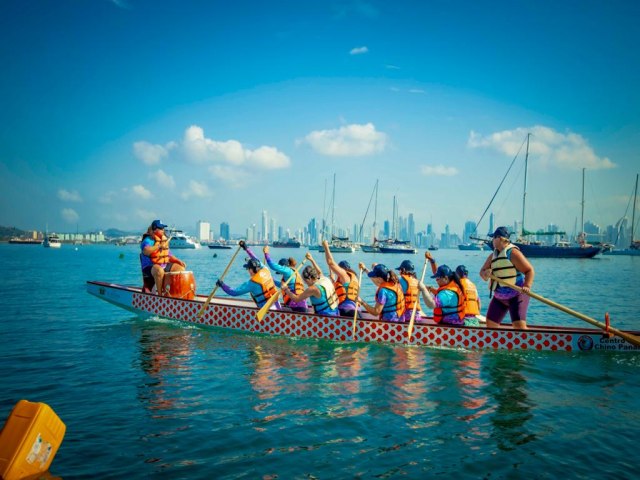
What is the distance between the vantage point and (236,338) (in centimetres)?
1235

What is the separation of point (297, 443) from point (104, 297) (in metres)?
12.1

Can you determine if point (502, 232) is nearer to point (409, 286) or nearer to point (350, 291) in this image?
point (409, 286)

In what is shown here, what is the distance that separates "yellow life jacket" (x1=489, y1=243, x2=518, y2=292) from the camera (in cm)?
939

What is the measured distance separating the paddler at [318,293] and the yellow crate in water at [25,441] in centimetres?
669

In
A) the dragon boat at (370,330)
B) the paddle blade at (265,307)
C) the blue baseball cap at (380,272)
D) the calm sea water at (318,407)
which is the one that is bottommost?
the calm sea water at (318,407)

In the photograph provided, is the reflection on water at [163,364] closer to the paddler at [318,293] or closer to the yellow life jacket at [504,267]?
the paddler at [318,293]

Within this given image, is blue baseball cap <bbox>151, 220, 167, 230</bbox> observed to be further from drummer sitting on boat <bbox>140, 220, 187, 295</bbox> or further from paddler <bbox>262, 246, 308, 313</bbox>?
paddler <bbox>262, 246, 308, 313</bbox>

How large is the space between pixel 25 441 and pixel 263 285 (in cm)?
773

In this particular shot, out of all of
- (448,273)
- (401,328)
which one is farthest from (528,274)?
(401,328)

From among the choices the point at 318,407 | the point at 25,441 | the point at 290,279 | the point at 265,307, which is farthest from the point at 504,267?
the point at 25,441

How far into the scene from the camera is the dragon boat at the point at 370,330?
9930 millimetres

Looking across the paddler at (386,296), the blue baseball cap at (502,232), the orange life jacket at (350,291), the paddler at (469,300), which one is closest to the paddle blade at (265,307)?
the orange life jacket at (350,291)

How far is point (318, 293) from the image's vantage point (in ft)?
36.4

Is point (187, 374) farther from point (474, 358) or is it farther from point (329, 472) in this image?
point (474, 358)
